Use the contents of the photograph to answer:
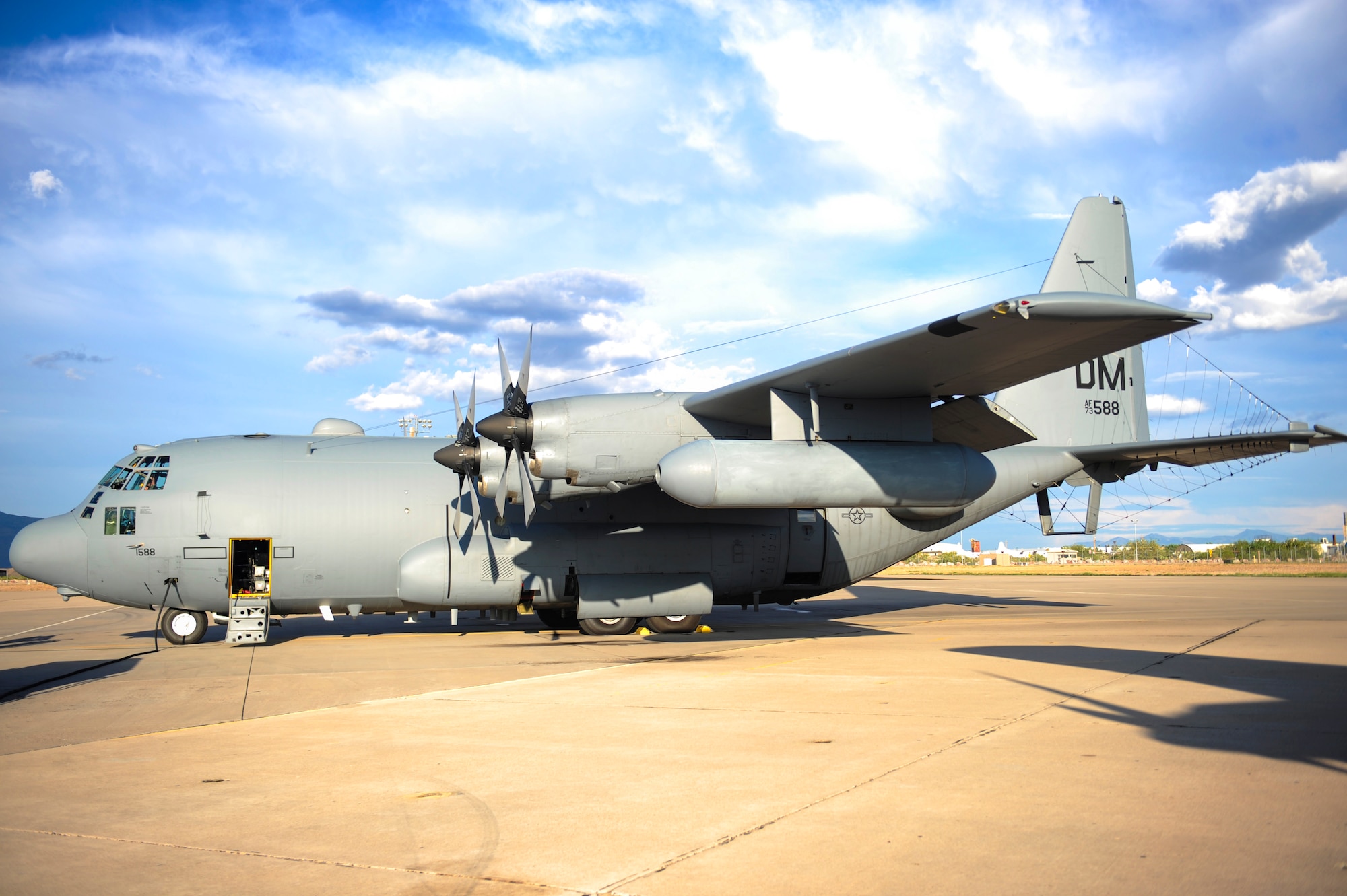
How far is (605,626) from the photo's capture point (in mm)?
18641

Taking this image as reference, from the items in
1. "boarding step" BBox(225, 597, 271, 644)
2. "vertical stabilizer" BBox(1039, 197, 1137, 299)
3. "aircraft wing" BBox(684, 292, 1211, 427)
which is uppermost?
"vertical stabilizer" BBox(1039, 197, 1137, 299)

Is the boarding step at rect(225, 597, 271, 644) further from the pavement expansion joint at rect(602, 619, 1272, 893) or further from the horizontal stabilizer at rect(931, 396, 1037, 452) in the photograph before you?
the pavement expansion joint at rect(602, 619, 1272, 893)

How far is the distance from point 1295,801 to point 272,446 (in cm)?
1828

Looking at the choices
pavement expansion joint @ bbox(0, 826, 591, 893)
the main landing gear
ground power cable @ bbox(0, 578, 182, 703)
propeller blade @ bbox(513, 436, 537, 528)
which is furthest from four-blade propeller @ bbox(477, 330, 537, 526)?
pavement expansion joint @ bbox(0, 826, 591, 893)

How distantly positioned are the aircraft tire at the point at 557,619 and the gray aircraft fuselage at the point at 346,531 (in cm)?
250

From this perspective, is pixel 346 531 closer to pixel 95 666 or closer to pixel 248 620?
pixel 248 620

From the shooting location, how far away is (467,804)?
19.1ft

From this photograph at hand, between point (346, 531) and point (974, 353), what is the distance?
41.3 feet

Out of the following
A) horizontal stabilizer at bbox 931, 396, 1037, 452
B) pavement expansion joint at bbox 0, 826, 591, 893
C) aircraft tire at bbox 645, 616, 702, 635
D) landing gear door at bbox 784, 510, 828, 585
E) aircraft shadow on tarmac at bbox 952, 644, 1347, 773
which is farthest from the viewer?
landing gear door at bbox 784, 510, 828, 585

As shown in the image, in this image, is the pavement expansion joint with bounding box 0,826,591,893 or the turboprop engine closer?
the pavement expansion joint with bounding box 0,826,591,893

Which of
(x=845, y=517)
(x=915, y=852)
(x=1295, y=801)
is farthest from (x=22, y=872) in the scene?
(x=845, y=517)

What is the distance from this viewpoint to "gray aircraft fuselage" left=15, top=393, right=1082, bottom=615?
17375mm

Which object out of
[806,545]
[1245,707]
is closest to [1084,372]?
[806,545]

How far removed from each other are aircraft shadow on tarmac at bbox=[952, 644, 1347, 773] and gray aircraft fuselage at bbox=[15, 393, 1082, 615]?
5104 mm
